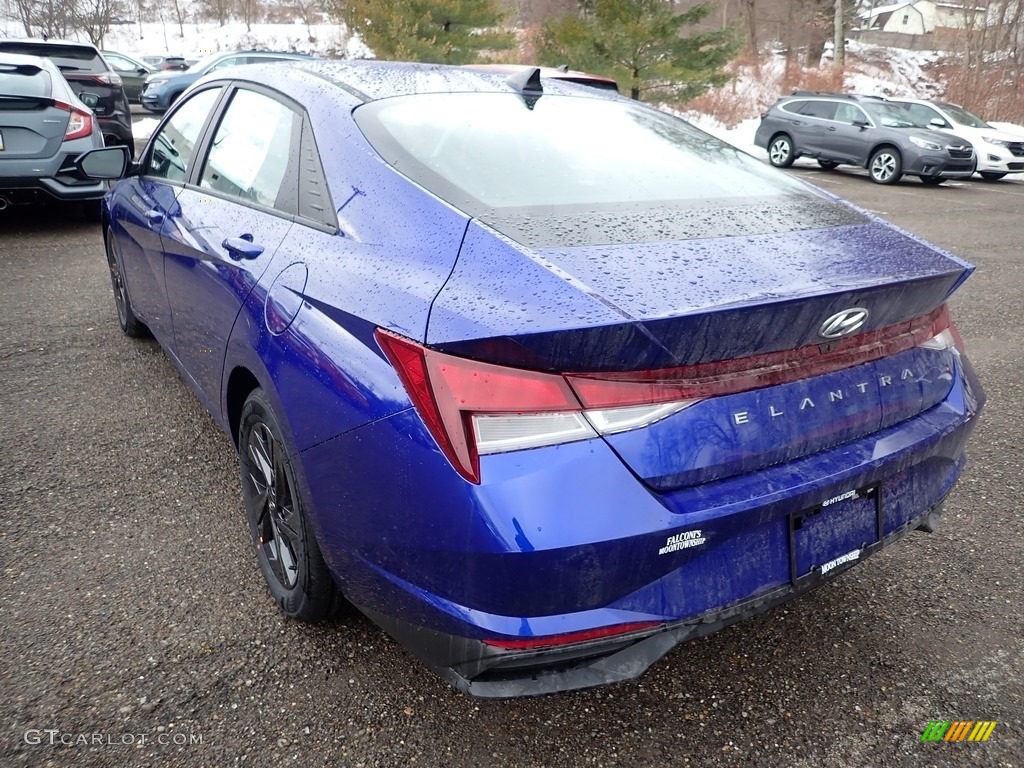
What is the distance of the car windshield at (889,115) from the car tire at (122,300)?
13964 mm

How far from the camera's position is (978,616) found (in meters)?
2.33

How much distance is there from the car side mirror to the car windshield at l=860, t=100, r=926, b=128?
14.1 metres

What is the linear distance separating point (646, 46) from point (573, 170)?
19.7 meters

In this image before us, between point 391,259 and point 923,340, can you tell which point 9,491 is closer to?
point 391,259

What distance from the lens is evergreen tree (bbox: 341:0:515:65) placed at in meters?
20.2

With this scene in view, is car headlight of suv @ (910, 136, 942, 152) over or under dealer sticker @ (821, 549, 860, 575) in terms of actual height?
over

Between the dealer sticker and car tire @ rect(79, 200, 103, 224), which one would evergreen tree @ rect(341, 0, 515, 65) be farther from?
the dealer sticker

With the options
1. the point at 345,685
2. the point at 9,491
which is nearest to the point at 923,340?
the point at 345,685

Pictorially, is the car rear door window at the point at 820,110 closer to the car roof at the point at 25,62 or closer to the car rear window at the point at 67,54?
the car rear window at the point at 67,54

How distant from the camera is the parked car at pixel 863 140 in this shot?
13680 mm

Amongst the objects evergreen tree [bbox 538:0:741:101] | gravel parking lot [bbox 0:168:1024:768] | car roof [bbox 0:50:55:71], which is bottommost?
gravel parking lot [bbox 0:168:1024:768]

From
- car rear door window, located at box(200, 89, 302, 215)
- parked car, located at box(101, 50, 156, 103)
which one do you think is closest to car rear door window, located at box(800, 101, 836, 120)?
car rear door window, located at box(200, 89, 302, 215)

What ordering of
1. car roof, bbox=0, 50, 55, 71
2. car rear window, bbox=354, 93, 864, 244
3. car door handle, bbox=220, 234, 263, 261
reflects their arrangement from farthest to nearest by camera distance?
car roof, bbox=0, 50, 55, 71, car door handle, bbox=220, 234, 263, 261, car rear window, bbox=354, 93, 864, 244

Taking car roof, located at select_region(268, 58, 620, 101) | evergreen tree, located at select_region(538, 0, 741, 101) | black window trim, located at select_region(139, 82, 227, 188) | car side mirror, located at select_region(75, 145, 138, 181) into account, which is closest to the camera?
car roof, located at select_region(268, 58, 620, 101)
